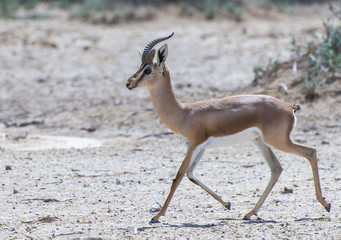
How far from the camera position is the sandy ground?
617cm

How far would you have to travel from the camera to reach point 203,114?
6203 mm

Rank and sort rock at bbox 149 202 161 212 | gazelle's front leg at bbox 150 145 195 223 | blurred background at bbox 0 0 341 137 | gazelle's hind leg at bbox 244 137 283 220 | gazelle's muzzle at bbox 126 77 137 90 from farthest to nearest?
1. blurred background at bbox 0 0 341 137
2. rock at bbox 149 202 161 212
3. gazelle's hind leg at bbox 244 137 283 220
4. gazelle's muzzle at bbox 126 77 137 90
5. gazelle's front leg at bbox 150 145 195 223

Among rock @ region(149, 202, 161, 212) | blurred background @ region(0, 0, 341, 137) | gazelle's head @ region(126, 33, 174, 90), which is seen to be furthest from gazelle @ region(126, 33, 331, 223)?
blurred background @ region(0, 0, 341, 137)

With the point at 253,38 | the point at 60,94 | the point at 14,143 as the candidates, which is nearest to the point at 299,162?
the point at 14,143

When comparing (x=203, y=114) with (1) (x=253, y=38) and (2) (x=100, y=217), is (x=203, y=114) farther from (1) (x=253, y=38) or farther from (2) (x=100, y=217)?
(1) (x=253, y=38)

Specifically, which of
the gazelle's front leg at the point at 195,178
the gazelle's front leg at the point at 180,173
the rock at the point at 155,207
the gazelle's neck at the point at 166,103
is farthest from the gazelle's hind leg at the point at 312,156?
the rock at the point at 155,207

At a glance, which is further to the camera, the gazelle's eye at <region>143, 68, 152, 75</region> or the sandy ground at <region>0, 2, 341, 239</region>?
the gazelle's eye at <region>143, 68, 152, 75</region>

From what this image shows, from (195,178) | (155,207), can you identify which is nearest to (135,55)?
(155,207)

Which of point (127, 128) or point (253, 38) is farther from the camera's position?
point (253, 38)

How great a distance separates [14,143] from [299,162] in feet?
13.9

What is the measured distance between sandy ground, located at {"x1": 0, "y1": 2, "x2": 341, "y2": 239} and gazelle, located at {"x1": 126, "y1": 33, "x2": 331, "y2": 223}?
1.82 feet

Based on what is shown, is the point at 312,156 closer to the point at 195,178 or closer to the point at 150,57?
the point at 195,178

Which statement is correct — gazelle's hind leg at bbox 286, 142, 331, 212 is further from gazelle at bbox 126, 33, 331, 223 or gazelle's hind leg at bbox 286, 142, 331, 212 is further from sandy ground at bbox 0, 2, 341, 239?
sandy ground at bbox 0, 2, 341, 239

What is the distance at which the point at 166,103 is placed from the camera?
6.35 metres
